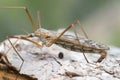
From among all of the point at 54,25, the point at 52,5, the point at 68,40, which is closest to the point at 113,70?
the point at 68,40

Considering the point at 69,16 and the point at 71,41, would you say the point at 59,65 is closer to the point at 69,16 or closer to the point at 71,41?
the point at 71,41

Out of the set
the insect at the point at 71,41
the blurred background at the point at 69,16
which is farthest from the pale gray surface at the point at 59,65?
the blurred background at the point at 69,16

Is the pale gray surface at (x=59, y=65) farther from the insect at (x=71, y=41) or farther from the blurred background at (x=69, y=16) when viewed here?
the blurred background at (x=69, y=16)

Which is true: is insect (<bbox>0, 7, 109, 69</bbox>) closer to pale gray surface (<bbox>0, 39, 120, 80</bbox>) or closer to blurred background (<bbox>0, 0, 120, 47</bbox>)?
pale gray surface (<bbox>0, 39, 120, 80</bbox>)

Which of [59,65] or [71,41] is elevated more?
[71,41]

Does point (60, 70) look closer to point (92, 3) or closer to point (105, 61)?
point (105, 61)

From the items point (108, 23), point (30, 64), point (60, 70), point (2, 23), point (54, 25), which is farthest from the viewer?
point (108, 23)

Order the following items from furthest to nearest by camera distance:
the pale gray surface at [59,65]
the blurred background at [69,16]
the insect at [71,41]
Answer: the blurred background at [69,16] < the insect at [71,41] < the pale gray surface at [59,65]

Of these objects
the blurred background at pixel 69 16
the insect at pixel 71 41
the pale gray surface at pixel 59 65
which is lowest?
the pale gray surface at pixel 59 65

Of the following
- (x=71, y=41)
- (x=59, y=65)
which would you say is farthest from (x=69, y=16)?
(x=59, y=65)
